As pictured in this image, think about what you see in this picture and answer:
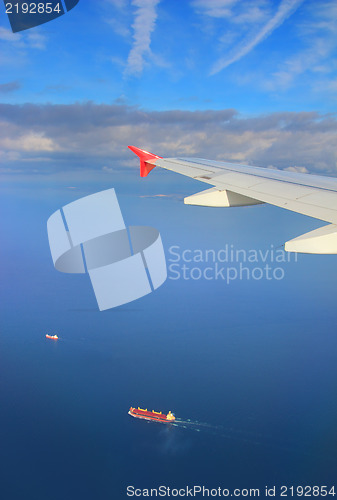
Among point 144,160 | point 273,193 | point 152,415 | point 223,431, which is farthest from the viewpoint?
point 152,415

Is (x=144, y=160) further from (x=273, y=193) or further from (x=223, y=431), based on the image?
(x=223, y=431)

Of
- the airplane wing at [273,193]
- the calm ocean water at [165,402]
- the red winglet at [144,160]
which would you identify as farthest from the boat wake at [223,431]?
the airplane wing at [273,193]

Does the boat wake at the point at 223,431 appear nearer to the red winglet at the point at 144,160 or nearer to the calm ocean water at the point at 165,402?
the calm ocean water at the point at 165,402

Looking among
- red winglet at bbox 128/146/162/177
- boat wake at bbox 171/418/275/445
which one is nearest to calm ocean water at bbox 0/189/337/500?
boat wake at bbox 171/418/275/445

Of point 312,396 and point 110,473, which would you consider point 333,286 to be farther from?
point 110,473

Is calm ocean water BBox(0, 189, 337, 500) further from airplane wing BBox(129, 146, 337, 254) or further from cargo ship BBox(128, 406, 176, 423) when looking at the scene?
airplane wing BBox(129, 146, 337, 254)

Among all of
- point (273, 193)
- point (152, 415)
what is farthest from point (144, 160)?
point (152, 415)
